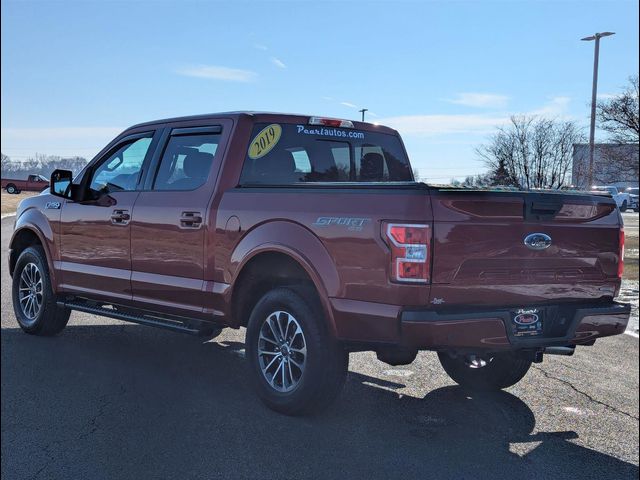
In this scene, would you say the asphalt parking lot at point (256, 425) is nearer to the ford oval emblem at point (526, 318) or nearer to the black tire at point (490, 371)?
the black tire at point (490, 371)

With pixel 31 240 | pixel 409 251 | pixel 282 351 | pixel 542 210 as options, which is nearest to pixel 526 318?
pixel 542 210

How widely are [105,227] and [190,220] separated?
0.54 meters

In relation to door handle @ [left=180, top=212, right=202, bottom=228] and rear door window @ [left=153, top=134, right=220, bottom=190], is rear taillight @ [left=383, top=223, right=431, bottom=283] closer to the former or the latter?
door handle @ [left=180, top=212, right=202, bottom=228]

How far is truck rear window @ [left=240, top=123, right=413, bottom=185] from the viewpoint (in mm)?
4484

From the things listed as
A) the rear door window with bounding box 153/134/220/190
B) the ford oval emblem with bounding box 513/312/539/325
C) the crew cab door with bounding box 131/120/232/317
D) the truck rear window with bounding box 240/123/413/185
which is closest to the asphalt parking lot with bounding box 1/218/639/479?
the crew cab door with bounding box 131/120/232/317

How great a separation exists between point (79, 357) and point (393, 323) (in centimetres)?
185

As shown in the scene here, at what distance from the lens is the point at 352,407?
4469 millimetres

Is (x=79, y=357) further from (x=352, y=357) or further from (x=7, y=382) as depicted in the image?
(x=352, y=357)

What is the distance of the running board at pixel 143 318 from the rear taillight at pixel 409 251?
4.61 feet

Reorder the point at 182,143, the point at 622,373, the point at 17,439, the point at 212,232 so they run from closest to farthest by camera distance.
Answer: the point at 17,439, the point at 212,232, the point at 182,143, the point at 622,373

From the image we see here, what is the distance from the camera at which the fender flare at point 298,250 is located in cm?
386

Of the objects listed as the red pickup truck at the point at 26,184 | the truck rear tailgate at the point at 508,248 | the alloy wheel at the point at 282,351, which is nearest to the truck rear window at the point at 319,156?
the alloy wheel at the point at 282,351

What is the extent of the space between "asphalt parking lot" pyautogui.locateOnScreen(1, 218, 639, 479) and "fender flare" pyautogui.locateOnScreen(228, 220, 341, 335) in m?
0.75

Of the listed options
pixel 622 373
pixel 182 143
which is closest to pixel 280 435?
pixel 182 143
